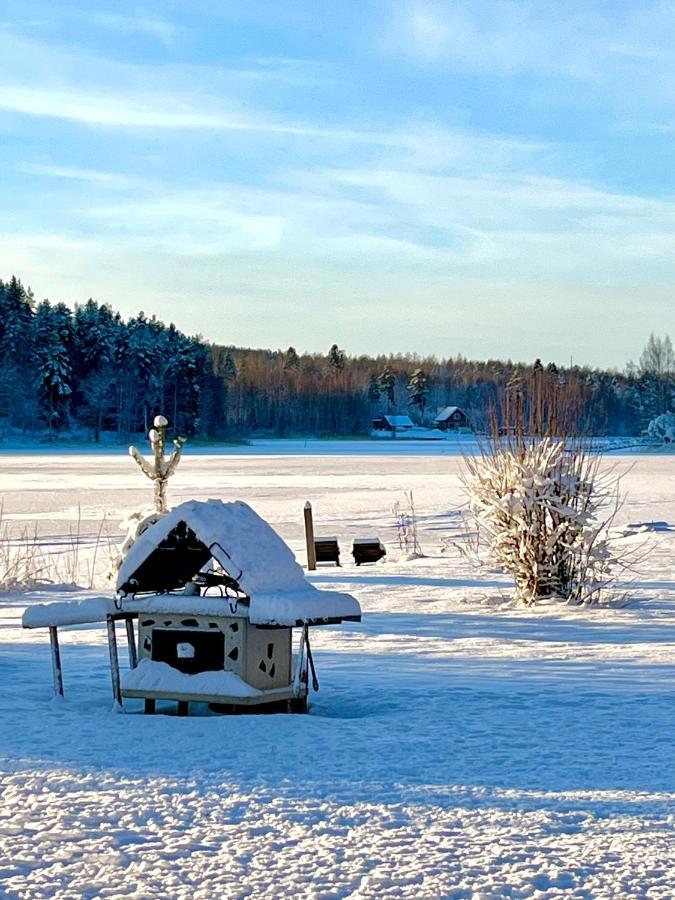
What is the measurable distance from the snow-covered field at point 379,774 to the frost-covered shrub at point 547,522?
4.92ft

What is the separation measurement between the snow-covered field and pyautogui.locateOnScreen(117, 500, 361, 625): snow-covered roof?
697 mm

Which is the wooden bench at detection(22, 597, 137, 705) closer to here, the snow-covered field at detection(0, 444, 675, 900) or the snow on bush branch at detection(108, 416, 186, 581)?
the snow-covered field at detection(0, 444, 675, 900)

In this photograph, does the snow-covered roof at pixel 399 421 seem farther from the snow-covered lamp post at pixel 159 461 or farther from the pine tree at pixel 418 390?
the snow-covered lamp post at pixel 159 461

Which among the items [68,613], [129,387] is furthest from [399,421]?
[68,613]

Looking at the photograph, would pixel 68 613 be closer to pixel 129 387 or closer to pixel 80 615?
pixel 80 615

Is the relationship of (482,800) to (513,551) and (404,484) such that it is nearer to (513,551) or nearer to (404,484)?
(513,551)

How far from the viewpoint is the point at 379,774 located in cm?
626

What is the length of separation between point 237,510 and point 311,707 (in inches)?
57.2

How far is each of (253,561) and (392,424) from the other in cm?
14151

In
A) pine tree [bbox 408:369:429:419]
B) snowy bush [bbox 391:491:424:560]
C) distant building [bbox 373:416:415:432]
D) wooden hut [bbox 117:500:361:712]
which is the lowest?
snowy bush [bbox 391:491:424:560]

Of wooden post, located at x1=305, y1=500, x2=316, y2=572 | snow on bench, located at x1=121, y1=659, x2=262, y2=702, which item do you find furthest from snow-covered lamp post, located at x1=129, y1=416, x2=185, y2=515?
snow on bench, located at x1=121, y1=659, x2=262, y2=702

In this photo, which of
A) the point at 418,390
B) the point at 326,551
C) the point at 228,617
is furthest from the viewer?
the point at 418,390

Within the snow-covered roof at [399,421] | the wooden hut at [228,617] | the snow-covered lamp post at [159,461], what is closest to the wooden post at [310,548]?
the snow-covered lamp post at [159,461]

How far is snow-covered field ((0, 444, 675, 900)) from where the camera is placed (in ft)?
15.5
